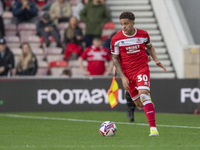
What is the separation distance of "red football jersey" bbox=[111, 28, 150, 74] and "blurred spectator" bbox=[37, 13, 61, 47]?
9.32 m

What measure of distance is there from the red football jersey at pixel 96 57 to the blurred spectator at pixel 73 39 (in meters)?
1.46

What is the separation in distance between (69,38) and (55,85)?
99.9 inches

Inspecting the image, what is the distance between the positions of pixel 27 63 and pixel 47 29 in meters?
2.06

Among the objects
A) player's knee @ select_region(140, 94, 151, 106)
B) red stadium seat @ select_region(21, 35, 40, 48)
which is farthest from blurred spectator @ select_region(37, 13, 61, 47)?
player's knee @ select_region(140, 94, 151, 106)

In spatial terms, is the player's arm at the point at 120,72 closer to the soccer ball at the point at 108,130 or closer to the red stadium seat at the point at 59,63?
the soccer ball at the point at 108,130

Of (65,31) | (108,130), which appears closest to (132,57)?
(108,130)

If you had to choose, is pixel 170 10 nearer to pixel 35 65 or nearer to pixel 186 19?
pixel 186 19

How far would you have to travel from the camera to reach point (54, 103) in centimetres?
1628

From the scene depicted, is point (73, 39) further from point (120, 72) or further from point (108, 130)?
point (108, 130)

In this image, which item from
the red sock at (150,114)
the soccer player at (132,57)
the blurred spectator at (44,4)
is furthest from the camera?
the blurred spectator at (44,4)

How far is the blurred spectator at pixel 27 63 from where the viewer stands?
1694 cm

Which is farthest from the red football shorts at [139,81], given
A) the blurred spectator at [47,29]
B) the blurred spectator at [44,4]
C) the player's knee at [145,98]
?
the blurred spectator at [44,4]

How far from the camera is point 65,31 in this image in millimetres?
18375

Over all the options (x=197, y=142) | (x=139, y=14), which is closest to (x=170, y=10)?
(x=139, y=14)
